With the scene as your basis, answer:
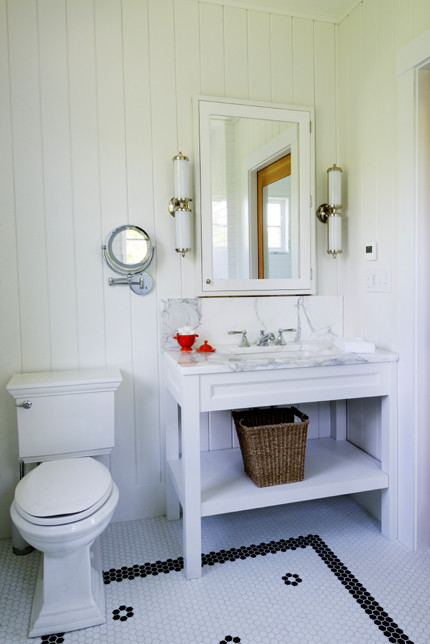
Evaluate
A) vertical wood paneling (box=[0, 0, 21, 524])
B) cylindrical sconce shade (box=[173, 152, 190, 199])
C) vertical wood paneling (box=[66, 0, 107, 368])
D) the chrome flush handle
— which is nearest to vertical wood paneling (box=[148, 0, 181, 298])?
cylindrical sconce shade (box=[173, 152, 190, 199])

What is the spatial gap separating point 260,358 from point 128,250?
80 cm

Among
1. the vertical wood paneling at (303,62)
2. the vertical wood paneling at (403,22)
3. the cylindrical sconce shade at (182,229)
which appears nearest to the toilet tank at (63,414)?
the cylindrical sconce shade at (182,229)

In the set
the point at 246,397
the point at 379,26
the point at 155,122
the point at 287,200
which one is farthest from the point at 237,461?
the point at 379,26

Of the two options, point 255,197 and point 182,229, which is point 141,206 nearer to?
point 182,229

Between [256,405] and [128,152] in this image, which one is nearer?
[256,405]

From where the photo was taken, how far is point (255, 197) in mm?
2273

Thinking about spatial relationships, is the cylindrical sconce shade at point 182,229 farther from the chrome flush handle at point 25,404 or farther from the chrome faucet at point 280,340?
the chrome flush handle at point 25,404

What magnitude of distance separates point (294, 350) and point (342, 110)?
4.17ft

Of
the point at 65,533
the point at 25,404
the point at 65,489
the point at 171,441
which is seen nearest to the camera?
the point at 65,533

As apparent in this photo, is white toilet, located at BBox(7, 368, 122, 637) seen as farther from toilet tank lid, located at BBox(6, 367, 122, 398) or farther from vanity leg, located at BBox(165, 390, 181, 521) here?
vanity leg, located at BBox(165, 390, 181, 521)

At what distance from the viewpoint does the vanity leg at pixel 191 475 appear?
174 cm

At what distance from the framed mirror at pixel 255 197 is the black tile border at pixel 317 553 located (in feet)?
3.83

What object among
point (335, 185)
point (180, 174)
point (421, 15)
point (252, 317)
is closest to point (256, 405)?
point (252, 317)

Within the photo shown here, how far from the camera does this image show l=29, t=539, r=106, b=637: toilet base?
5.04 ft
